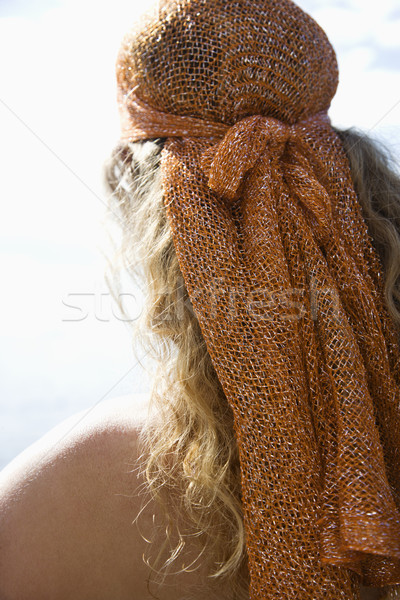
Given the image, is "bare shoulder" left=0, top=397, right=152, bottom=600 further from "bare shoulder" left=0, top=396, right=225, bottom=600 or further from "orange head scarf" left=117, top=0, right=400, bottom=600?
"orange head scarf" left=117, top=0, right=400, bottom=600

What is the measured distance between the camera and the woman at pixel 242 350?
0.60 metres

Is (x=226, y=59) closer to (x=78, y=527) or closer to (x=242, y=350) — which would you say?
(x=242, y=350)

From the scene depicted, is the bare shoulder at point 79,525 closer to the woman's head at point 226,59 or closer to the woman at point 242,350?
the woman at point 242,350

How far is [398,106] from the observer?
4.17 feet

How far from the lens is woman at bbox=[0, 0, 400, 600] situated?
1.96 ft

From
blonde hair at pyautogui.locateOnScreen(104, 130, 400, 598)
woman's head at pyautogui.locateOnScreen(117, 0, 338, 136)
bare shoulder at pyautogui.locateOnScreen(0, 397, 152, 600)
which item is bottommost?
bare shoulder at pyautogui.locateOnScreen(0, 397, 152, 600)

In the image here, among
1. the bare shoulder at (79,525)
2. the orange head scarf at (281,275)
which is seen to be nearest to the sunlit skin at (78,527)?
the bare shoulder at (79,525)

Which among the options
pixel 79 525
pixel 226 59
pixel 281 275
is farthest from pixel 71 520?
pixel 226 59

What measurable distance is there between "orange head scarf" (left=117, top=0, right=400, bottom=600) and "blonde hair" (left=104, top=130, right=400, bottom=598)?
53mm

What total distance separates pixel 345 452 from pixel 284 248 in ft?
0.94

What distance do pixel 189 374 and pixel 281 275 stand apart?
213 mm

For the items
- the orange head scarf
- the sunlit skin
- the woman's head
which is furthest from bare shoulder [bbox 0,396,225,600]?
the woman's head

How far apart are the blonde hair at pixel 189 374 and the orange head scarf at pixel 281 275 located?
0.05m

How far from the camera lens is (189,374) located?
0.74m
